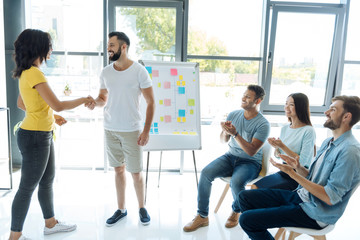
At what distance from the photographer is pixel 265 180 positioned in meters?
2.28

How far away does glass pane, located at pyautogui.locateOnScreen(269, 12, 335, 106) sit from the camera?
3.51 metres

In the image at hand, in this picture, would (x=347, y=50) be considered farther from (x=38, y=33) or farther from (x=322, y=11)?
(x=38, y=33)

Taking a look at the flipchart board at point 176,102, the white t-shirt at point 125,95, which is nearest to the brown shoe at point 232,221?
the flipchart board at point 176,102

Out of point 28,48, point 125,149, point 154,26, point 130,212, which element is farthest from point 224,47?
point 28,48

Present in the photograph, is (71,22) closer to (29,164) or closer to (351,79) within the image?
(29,164)

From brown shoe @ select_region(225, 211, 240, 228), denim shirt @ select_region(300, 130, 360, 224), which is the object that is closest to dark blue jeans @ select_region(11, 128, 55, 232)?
brown shoe @ select_region(225, 211, 240, 228)

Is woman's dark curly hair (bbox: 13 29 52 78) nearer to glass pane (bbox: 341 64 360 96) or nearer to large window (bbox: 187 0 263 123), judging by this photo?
large window (bbox: 187 0 263 123)

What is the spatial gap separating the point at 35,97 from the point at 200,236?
1.66 metres

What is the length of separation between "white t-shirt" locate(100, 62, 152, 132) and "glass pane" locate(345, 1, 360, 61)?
2845 mm

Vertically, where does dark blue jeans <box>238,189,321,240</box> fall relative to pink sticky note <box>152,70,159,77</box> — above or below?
below

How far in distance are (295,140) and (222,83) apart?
1.66 m

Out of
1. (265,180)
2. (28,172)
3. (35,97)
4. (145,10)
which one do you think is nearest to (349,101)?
(265,180)

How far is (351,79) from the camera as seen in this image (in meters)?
3.71

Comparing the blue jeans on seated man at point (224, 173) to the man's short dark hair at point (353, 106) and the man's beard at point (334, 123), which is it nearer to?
the man's beard at point (334, 123)
